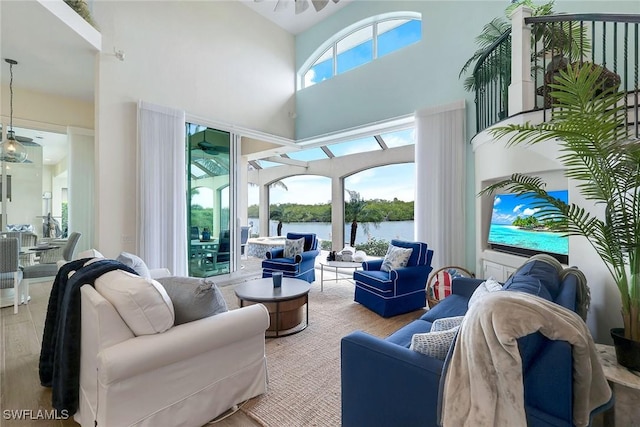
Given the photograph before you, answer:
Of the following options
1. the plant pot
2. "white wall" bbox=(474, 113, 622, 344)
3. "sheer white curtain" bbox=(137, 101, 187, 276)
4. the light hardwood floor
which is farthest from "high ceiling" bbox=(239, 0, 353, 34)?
the plant pot

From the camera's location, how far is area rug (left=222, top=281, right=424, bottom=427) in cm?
188

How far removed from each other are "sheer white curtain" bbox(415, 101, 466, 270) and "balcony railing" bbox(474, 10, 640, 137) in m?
0.46

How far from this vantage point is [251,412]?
1896mm

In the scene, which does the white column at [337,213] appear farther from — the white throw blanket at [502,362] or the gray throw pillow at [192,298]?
the white throw blanket at [502,362]

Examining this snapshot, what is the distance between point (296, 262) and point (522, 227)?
321 centimetres

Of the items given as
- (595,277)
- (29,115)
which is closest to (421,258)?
(595,277)

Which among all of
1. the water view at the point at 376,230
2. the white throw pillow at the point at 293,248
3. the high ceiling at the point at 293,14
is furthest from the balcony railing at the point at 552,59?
the high ceiling at the point at 293,14

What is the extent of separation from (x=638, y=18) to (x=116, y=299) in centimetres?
397

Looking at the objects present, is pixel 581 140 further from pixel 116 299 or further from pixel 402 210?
pixel 402 210

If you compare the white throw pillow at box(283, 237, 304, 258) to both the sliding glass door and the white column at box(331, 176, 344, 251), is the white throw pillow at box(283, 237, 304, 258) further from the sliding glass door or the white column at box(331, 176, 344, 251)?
the white column at box(331, 176, 344, 251)

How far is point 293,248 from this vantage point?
5129mm

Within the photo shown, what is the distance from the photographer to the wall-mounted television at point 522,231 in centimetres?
283

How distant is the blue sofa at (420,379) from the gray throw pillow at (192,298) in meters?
0.88

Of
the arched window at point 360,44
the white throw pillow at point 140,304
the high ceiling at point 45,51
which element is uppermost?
the arched window at point 360,44
